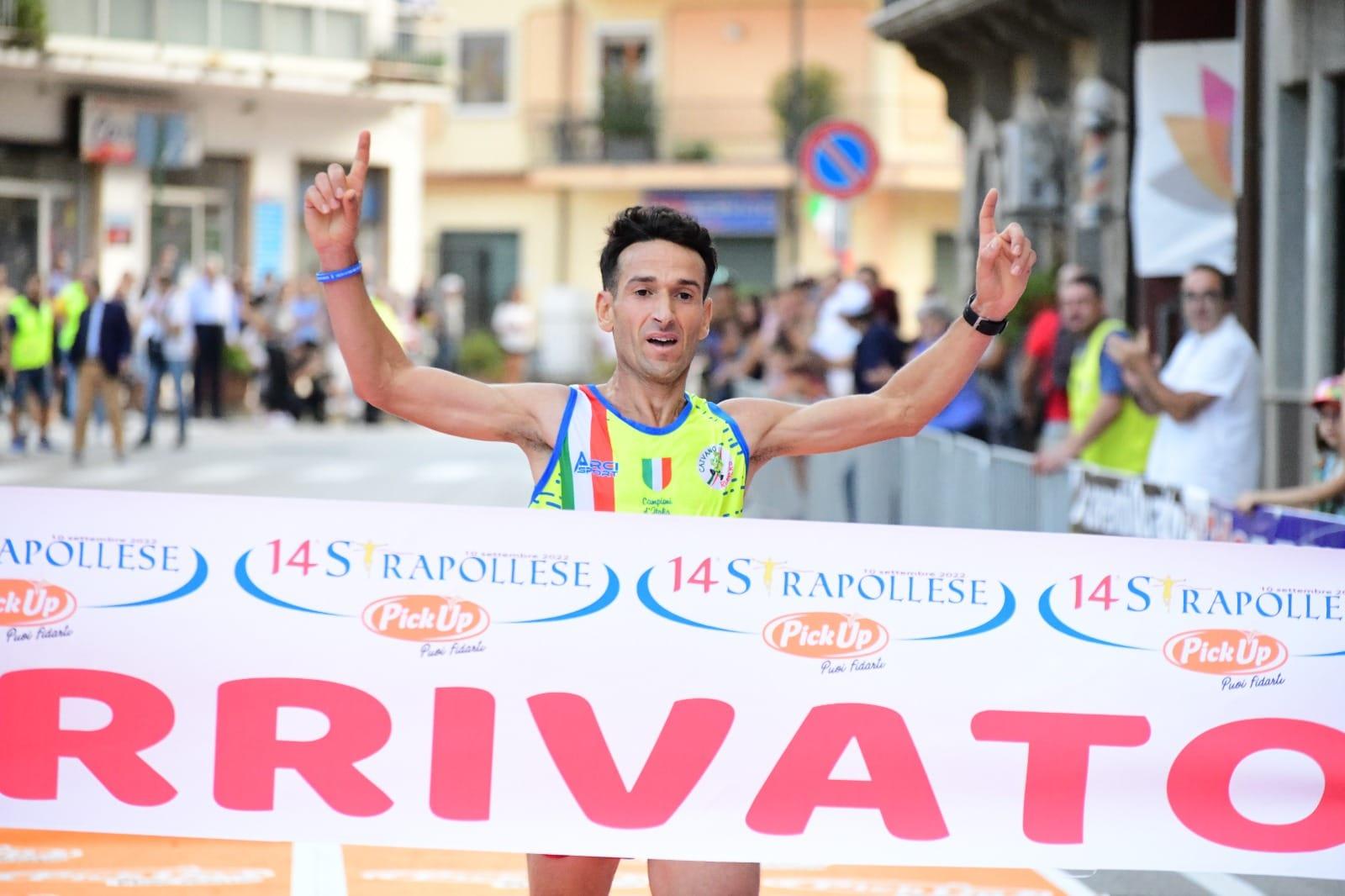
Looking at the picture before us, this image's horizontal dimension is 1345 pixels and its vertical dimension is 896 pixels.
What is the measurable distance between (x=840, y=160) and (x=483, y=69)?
123ft

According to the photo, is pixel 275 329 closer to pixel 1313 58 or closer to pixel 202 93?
pixel 202 93

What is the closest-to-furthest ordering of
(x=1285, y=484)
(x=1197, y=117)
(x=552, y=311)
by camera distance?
(x=1285, y=484), (x=1197, y=117), (x=552, y=311)

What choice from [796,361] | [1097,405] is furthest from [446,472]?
[1097,405]

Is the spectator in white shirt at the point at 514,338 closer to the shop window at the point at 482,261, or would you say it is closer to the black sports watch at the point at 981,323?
the shop window at the point at 482,261

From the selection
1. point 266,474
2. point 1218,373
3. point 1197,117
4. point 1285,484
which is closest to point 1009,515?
point 1218,373

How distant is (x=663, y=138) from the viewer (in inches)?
2148

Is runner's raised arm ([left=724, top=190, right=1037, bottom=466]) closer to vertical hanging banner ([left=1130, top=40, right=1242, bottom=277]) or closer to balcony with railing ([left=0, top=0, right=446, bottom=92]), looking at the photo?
vertical hanging banner ([left=1130, top=40, right=1242, bottom=277])

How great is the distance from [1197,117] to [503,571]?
1310 cm

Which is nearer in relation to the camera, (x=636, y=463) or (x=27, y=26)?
(x=636, y=463)

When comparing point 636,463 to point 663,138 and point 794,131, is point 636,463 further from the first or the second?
point 663,138

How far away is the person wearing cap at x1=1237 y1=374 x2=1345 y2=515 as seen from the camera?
8.80m

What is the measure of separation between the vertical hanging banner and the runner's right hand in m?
12.5

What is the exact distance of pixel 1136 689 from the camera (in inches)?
197

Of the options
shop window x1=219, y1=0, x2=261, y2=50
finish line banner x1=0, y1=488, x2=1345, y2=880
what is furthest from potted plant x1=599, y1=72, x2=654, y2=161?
finish line banner x1=0, y1=488, x2=1345, y2=880
